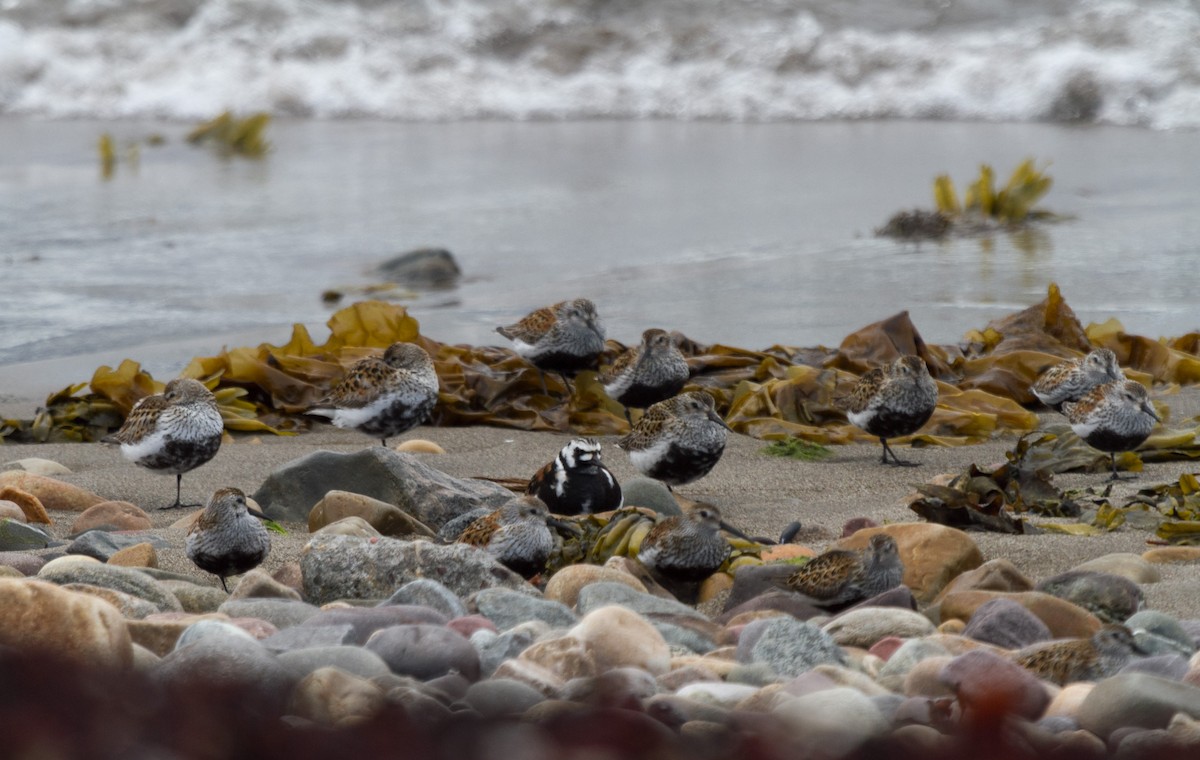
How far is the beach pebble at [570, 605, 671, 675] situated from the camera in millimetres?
3438

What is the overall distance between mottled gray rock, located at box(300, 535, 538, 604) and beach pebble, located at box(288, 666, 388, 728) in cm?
150

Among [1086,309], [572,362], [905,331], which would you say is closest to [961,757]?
[572,362]

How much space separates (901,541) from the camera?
4609 mm

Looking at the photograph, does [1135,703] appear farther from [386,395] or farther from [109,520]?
[386,395]

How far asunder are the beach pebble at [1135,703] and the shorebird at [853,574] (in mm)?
1286

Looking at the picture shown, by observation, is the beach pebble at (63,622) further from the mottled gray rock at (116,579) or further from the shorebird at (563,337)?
the shorebird at (563,337)

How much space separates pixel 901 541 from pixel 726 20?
58.5 feet

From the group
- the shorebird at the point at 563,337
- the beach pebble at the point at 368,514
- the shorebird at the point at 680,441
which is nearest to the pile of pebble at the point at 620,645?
the beach pebble at the point at 368,514

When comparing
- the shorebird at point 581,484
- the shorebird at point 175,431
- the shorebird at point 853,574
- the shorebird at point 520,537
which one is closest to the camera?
the shorebird at point 853,574

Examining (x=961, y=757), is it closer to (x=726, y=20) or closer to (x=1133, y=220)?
(x=1133, y=220)

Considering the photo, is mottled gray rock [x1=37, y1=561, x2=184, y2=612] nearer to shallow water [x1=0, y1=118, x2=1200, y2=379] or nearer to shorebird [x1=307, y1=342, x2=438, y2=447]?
shorebird [x1=307, y1=342, x2=438, y2=447]

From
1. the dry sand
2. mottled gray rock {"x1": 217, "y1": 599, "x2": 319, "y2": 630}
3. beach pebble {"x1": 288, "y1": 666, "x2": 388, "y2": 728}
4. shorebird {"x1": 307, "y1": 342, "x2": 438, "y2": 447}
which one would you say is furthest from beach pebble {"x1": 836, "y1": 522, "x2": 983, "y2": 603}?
shorebird {"x1": 307, "y1": 342, "x2": 438, "y2": 447}

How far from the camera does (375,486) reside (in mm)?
5512

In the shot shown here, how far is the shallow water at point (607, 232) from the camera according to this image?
9.52 meters
